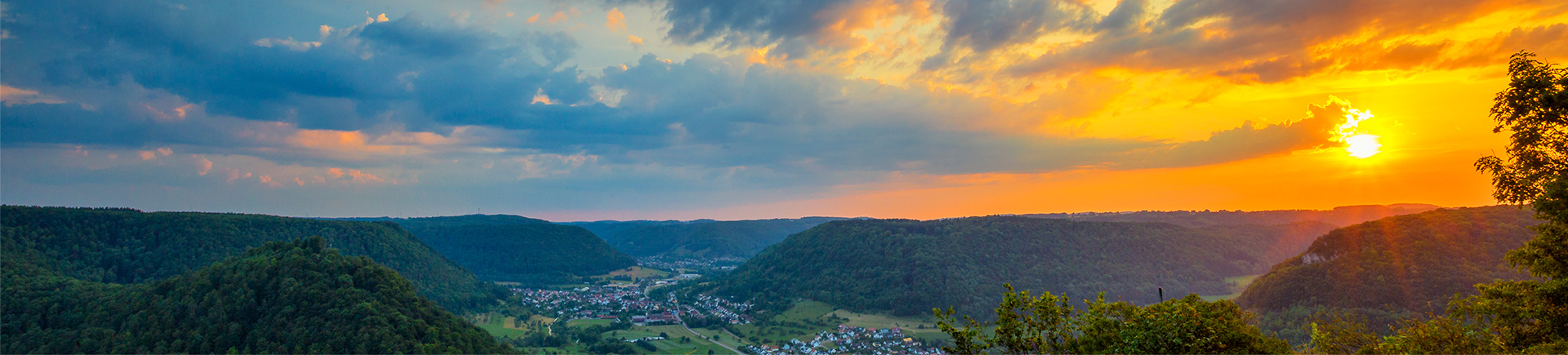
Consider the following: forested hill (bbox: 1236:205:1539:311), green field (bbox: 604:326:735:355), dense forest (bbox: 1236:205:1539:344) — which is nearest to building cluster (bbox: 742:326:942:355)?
green field (bbox: 604:326:735:355)

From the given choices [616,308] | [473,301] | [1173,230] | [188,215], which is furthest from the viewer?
[1173,230]

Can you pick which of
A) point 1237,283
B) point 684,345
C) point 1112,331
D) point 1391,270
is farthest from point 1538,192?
point 1237,283

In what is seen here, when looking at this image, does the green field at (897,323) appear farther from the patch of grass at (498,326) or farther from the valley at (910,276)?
the patch of grass at (498,326)

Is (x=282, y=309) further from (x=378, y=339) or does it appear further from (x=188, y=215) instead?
(x=188, y=215)

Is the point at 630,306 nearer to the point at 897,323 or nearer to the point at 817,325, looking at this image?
the point at 817,325

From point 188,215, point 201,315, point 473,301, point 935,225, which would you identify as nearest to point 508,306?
point 473,301

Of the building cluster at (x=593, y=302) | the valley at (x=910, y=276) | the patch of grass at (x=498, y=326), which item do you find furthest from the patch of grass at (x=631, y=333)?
the patch of grass at (x=498, y=326)
